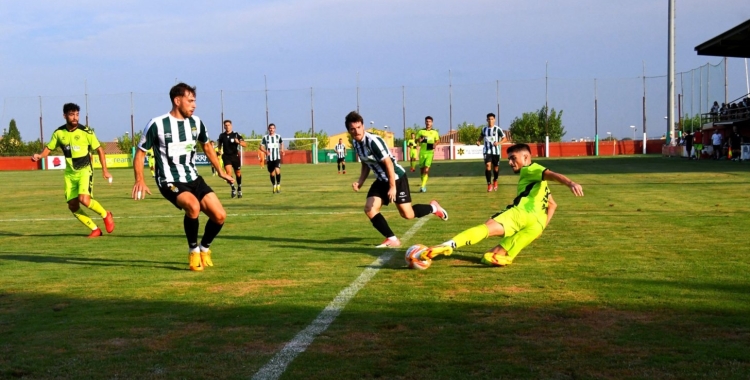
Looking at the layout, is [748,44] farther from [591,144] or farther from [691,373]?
[691,373]

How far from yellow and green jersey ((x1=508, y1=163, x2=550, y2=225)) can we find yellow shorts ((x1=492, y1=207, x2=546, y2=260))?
0.07 m

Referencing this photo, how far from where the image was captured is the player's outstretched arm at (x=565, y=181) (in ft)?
24.6

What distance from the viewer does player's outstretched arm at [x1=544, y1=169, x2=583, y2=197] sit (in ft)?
24.6

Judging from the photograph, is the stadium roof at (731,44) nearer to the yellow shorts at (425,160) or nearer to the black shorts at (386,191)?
the yellow shorts at (425,160)

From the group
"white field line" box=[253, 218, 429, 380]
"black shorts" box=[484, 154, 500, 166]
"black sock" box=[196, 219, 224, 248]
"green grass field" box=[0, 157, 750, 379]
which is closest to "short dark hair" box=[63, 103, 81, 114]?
"green grass field" box=[0, 157, 750, 379]

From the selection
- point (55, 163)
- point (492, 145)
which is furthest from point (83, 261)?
point (55, 163)

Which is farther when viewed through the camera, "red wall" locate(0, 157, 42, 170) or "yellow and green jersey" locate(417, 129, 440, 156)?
"red wall" locate(0, 157, 42, 170)

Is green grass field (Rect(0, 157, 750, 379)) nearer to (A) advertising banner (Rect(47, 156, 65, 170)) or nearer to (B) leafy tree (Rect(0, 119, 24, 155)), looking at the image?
(A) advertising banner (Rect(47, 156, 65, 170))

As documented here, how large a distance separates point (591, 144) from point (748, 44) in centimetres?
3114


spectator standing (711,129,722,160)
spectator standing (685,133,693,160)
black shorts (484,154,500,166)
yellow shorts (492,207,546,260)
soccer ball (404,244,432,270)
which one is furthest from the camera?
spectator standing (685,133,693,160)

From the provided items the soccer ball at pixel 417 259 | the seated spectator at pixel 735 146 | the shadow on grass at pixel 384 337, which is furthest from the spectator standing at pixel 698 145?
the shadow on grass at pixel 384 337

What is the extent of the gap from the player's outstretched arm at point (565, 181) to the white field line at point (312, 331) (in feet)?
6.24

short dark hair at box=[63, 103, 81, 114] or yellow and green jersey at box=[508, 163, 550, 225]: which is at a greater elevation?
short dark hair at box=[63, 103, 81, 114]

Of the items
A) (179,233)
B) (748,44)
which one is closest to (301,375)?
(179,233)
